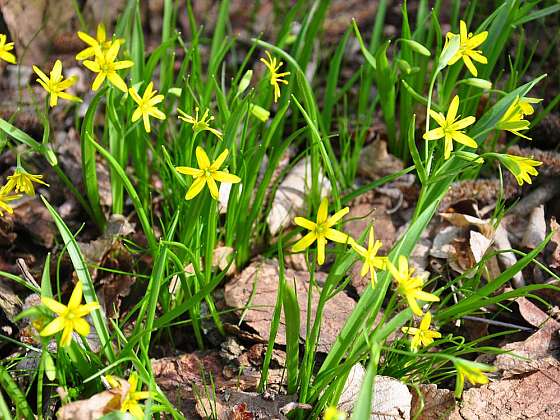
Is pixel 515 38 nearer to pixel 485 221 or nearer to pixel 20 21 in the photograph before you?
pixel 485 221

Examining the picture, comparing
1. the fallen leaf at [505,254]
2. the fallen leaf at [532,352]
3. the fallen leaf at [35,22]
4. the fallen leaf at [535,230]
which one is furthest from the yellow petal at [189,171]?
the fallen leaf at [35,22]

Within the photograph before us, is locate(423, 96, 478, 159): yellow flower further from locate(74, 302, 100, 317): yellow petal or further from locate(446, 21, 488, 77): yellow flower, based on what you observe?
locate(74, 302, 100, 317): yellow petal

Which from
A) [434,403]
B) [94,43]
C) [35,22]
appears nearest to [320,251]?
[434,403]

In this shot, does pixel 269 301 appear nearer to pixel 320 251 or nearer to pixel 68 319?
pixel 320 251

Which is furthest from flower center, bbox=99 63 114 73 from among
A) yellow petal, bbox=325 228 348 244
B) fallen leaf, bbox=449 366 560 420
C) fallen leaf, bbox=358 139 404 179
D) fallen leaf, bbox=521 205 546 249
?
fallen leaf, bbox=521 205 546 249

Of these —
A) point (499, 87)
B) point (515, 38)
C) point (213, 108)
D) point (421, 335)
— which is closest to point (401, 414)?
point (421, 335)
